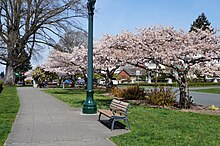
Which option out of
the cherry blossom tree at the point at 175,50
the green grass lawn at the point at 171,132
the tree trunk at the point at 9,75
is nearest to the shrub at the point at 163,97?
the cherry blossom tree at the point at 175,50

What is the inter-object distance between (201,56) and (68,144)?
8.76 meters

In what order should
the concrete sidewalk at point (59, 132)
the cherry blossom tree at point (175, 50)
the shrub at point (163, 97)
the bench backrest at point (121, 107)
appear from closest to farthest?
the concrete sidewalk at point (59, 132), the bench backrest at point (121, 107), the cherry blossom tree at point (175, 50), the shrub at point (163, 97)

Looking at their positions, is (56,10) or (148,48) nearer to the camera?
(148,48)

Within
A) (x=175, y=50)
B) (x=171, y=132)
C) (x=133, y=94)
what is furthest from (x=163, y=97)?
(x=171, y=132)

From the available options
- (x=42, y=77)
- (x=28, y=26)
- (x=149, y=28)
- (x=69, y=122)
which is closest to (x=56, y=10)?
(x=28, y=26)

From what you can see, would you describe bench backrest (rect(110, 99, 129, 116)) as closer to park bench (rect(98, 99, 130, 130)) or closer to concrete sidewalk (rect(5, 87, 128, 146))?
park bench (rect(98, 99, 130, 130))

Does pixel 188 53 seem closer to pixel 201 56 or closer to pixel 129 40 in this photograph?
pixel 201 56

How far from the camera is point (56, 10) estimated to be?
39.8 metres

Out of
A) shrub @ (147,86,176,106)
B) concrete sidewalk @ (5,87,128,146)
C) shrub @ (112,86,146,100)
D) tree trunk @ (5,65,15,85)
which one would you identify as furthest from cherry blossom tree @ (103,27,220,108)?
tree trunk @ (5,65,15,85)

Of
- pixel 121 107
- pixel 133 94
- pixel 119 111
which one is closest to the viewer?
pixel 121 107

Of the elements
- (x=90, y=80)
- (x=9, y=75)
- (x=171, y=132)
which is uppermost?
(x=9, y=75)

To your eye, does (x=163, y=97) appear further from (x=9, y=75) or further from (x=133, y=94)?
(x=9, y=75)

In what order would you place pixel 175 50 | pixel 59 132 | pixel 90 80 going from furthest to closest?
pixel 175 50, pixel 90 80, pixel 59 132

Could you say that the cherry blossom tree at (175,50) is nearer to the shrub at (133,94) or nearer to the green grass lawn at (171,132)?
the green grass lawn at (171,132)
